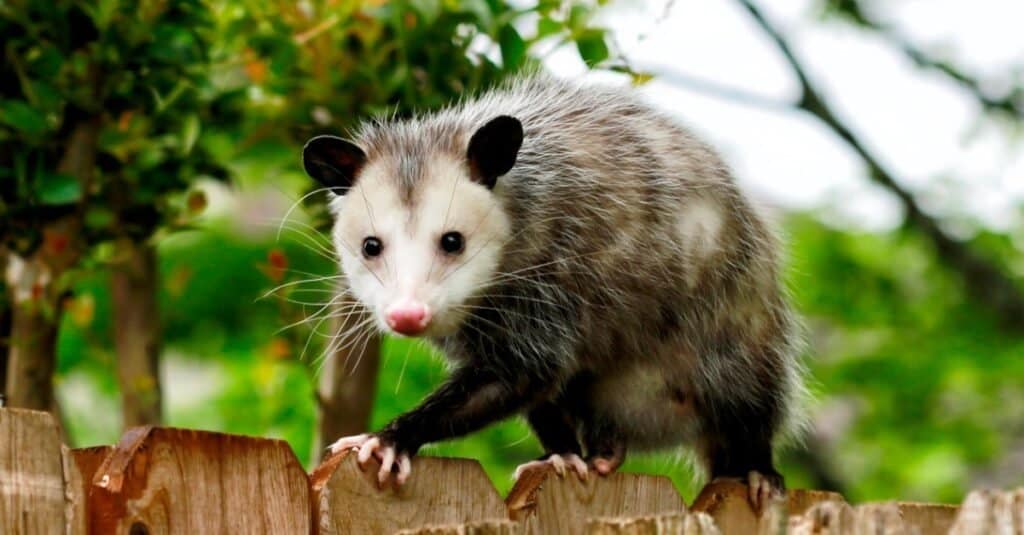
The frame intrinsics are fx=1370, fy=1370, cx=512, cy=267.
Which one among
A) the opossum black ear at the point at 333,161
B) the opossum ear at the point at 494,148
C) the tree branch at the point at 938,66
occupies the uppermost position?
the tree branch at the point at 938,66

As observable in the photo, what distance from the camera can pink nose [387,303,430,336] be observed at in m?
2.32

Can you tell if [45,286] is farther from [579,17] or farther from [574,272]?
[579,17]

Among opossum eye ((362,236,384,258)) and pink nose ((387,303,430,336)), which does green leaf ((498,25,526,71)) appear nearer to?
opossum eye ((362,236,384,258))

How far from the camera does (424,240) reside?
2.52 m

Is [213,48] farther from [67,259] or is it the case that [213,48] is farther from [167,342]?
[167,342]

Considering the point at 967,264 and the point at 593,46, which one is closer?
the point at 593,46

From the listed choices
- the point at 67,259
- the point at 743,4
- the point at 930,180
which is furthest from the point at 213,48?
the point at 930,180

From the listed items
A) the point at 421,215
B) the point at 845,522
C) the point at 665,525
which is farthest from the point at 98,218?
the point at 845,522

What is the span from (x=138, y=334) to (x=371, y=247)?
107 centimetres

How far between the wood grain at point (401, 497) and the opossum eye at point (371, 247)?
20.0 inches

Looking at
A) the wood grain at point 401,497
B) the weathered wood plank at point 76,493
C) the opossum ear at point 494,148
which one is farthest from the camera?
the opossum ear at point 494,148

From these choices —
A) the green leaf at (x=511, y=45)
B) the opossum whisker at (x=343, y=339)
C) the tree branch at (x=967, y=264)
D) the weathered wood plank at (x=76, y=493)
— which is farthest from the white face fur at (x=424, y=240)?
the tree branch at (x=967, y=264)

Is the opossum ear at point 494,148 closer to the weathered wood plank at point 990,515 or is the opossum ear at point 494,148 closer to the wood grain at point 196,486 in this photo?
the wood grain at point 196,486

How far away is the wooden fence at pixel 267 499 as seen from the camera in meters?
1.68
